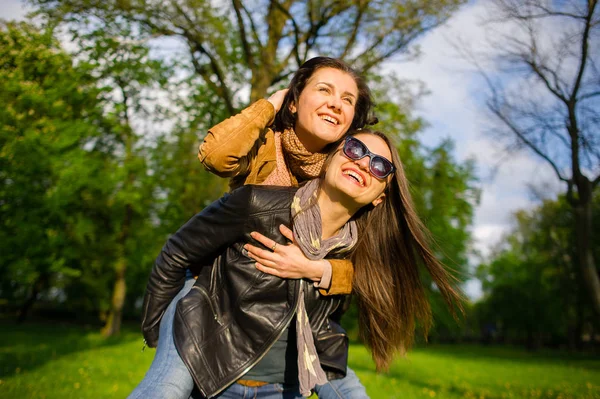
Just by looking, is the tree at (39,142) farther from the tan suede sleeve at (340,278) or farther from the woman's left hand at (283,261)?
the tan suede sleeve at (340,278)

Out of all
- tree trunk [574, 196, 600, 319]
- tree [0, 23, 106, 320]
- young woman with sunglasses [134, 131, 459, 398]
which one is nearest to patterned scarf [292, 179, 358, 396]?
young woman with sunglasses [134, 131, 459, 398]

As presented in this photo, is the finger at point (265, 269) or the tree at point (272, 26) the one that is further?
the tree at point (272, 26)

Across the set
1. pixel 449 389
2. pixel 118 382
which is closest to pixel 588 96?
pixel 449 389

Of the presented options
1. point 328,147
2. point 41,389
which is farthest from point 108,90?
point 328,147

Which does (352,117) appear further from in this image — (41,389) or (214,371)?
(41,389)

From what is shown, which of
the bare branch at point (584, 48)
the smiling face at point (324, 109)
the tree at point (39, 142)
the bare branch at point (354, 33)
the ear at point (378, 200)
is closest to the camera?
the smiling face at point (324, 109)

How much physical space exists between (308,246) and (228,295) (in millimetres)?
462

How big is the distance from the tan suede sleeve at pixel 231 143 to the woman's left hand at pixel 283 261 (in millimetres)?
370

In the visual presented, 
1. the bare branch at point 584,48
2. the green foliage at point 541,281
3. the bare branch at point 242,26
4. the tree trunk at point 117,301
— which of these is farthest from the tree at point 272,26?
the green foliage at point 541,281

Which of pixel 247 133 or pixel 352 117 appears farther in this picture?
pixel 352 117

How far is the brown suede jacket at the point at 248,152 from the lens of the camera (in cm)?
243

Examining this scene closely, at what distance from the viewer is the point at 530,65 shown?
7.50 metres

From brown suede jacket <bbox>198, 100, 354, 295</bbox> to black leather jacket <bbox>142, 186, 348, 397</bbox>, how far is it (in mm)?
167

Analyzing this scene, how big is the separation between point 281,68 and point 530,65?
247 inches
